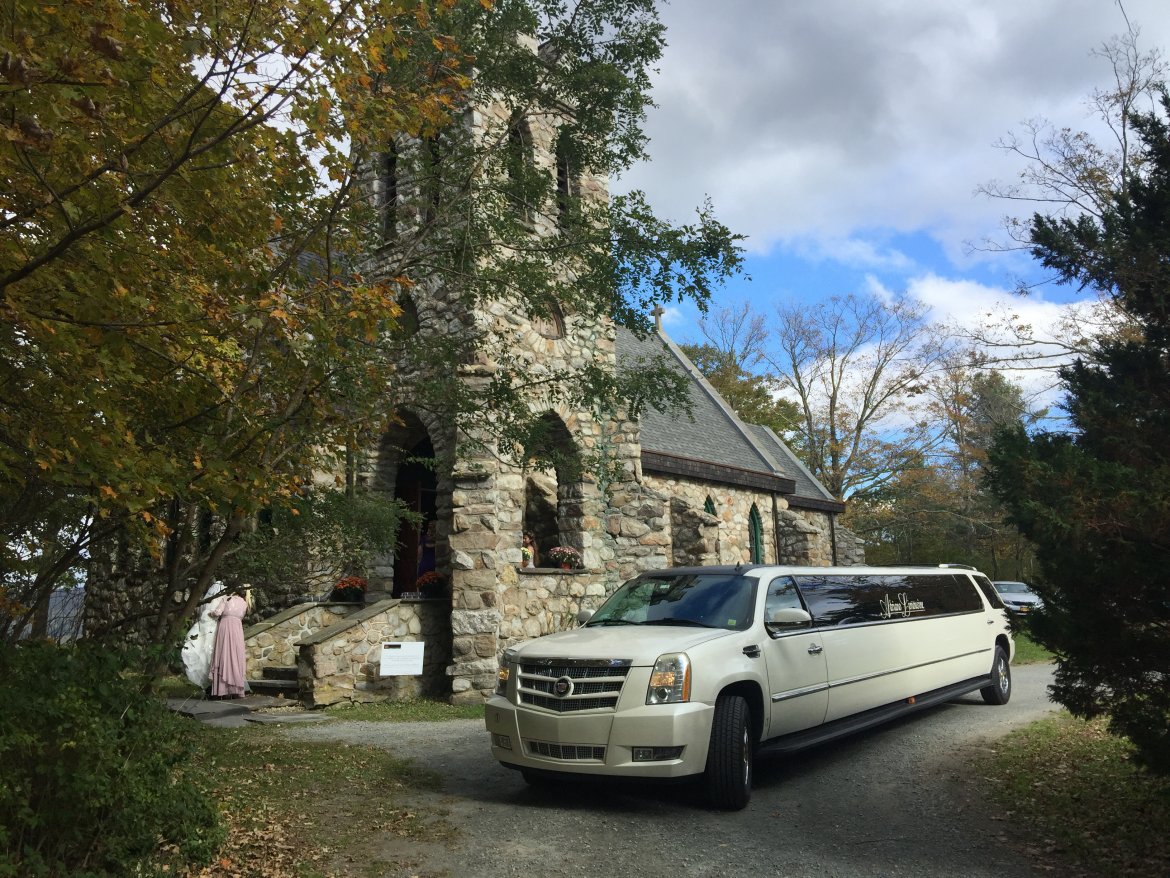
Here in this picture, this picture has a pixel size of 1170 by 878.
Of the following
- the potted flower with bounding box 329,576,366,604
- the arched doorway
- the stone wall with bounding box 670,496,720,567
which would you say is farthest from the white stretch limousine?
the stone wall with bounding box 670,496,720,567

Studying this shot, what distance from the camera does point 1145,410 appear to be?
5.26 meters

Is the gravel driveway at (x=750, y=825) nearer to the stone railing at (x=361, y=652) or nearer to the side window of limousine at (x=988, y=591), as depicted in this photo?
the side window of limousine at (x=988, y=591)

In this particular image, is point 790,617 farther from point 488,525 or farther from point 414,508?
point 414,508

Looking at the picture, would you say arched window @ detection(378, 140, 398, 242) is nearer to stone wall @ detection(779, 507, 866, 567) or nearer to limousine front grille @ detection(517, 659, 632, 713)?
limousine front grille @ detection(517, 659, 632, 713)

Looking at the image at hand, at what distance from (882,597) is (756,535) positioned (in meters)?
14.6

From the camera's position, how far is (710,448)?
22312 mm

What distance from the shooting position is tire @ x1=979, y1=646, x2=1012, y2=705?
34.6ft

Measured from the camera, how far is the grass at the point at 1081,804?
4.92 metres

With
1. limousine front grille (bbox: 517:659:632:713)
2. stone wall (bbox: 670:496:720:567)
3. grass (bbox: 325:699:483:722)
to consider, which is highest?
stone wall (bbox: 670:496:720:567)

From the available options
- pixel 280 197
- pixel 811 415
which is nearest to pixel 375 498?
pixel 280 197

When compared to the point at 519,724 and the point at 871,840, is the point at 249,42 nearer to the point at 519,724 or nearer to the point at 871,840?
the point at 519,724

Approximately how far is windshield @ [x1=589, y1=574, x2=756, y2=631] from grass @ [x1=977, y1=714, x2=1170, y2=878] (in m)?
2.26

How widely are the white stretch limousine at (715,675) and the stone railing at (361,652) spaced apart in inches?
210

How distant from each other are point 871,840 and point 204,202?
565cm
